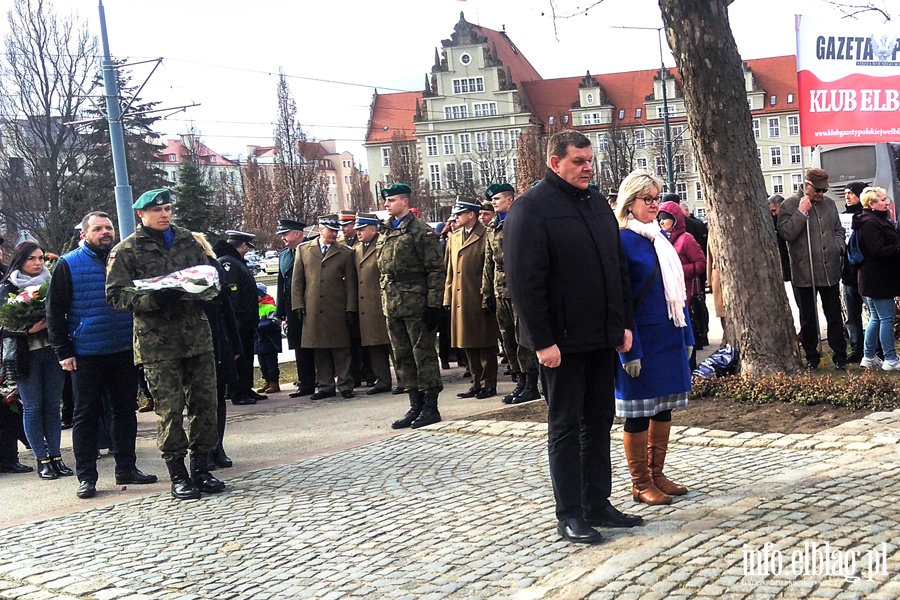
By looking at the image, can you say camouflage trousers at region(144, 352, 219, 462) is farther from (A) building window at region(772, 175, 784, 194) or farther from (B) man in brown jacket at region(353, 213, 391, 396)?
(A) building window at region(772, 175, 784, 194)

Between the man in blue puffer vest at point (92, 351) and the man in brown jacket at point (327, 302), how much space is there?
445 cm

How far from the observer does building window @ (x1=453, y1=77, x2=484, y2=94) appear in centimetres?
10300

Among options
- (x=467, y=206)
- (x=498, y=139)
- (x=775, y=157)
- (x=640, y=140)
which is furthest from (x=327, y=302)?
(x=775, y=157)

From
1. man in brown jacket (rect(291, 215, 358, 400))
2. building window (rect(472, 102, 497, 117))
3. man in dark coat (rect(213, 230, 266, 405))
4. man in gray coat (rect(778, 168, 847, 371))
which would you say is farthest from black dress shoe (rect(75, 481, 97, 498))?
building window (rect(472, 102, 497, 117))

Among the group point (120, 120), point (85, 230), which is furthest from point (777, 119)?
point (85, 230)

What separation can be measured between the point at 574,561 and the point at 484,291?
594 centimetres

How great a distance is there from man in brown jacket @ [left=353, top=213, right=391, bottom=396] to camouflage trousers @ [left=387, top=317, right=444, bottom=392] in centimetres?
276

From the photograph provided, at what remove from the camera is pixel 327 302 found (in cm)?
1247

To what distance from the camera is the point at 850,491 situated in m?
5.66

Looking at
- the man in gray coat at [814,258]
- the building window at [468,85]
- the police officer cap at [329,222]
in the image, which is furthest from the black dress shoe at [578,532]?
the building window at [468,85]

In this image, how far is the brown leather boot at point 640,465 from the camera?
19.1 ft

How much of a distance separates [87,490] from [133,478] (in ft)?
1.32

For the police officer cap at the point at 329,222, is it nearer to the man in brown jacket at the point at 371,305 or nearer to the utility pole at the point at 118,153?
the man in brown jacket at the point at 371,305

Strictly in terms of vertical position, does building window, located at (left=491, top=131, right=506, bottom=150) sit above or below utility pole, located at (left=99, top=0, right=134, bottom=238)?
above
